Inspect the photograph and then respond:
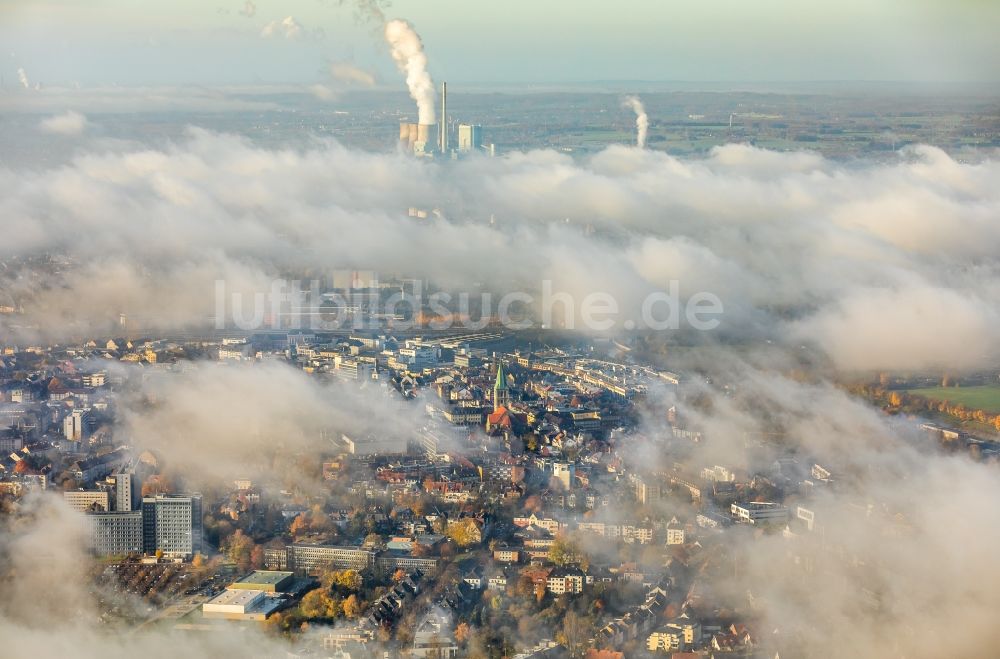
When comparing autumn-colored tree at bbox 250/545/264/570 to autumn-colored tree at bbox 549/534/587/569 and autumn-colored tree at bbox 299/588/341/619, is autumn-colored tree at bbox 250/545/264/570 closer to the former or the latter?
autumn-colored tree at bbox 299/588/341/619

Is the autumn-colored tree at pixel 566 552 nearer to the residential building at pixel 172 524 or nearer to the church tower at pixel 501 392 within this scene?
the residential building at pixel 172 524

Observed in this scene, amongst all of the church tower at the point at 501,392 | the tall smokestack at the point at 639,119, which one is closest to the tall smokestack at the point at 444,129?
the tall smokestack at the point at 639,119

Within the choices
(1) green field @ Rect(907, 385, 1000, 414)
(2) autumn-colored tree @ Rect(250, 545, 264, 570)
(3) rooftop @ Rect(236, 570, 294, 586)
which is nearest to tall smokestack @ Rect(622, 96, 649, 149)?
(1) green field @ Rect(907, 385, 1000, 414)

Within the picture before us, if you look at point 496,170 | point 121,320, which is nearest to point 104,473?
point 121,320

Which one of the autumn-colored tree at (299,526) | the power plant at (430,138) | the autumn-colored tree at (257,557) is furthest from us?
the power plant at (430,138)

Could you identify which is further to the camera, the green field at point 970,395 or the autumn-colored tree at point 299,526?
the green field at point 970,395

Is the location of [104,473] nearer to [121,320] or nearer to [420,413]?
[420,413]

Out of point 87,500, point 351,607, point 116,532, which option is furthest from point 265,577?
point 87,500
